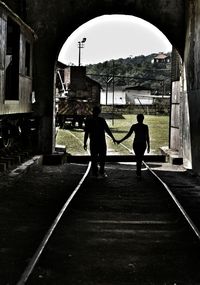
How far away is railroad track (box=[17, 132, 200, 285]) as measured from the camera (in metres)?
5.17

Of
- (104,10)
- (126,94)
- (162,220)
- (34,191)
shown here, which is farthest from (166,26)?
(126,94)

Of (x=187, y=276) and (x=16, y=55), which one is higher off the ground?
(x=16, y=55)

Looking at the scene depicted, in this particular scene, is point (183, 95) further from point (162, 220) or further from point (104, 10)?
point (162, 220)

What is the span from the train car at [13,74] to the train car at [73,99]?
21.8 metres

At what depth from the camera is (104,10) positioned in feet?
55.8

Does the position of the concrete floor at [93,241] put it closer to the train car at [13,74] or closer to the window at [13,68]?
the train car at [13,74]

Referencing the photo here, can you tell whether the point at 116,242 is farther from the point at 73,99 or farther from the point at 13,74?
the point at 73,99

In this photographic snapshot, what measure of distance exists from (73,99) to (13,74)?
26.3m

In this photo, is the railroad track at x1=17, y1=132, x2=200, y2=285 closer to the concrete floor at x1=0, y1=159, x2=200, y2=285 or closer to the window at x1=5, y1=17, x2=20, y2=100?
the concrete floor at x1=0, y1=159, x2=200, y2=285

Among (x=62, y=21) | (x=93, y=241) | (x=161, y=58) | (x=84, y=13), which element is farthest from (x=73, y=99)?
(x=161, y=58)

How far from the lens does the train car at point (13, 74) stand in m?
11.6

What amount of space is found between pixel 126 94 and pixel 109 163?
9202 cm

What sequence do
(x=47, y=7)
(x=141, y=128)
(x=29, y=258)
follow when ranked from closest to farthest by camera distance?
1. (x=29, y=258)
2. (x=141, y=128)
3. (x=47, y=7)

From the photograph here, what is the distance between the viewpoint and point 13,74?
1349 centimetres
